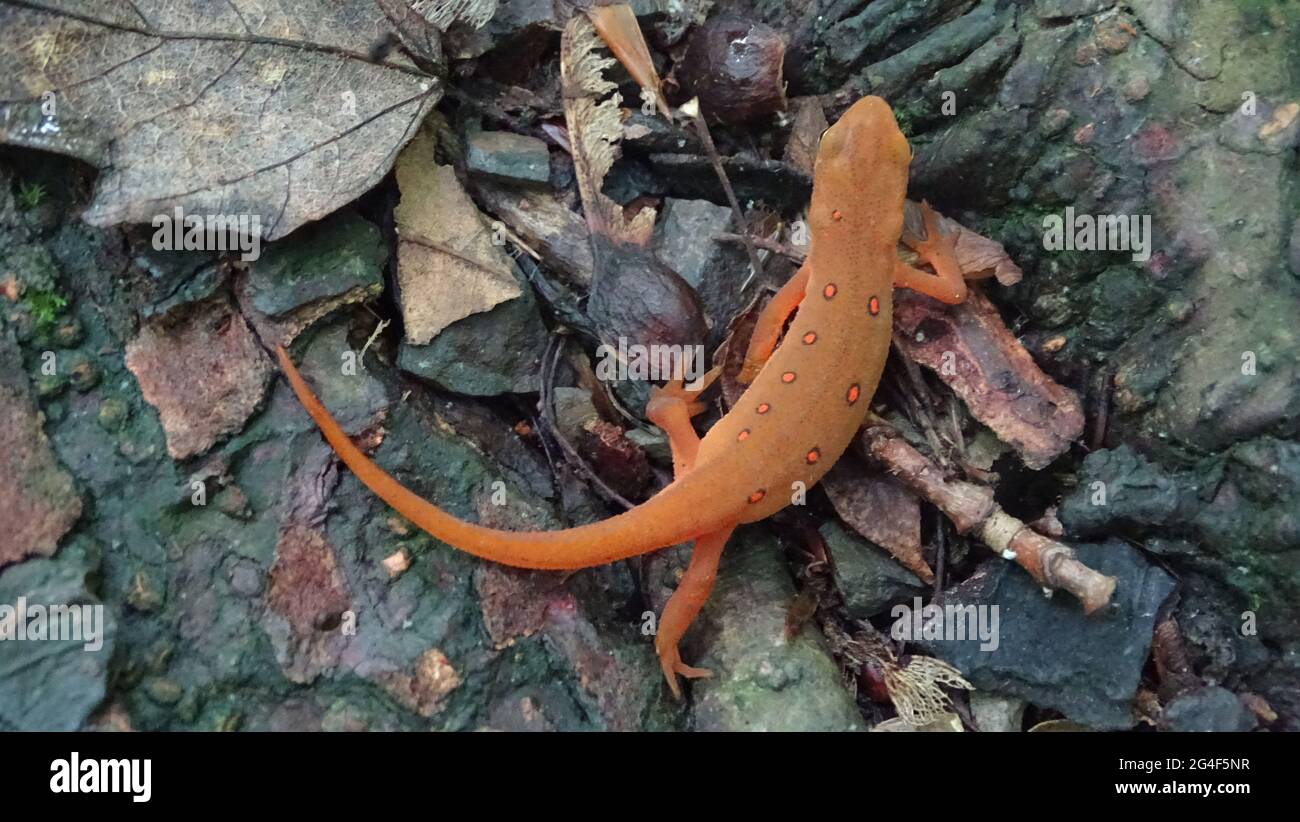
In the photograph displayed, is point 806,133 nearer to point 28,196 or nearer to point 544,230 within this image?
point 544,230

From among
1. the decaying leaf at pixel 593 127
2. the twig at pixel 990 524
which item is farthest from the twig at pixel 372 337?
the twig at pixel 990 524

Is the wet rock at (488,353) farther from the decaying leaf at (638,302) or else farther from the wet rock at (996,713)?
the wet rock at (996,713)

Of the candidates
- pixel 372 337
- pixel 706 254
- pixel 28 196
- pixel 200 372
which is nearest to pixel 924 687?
pixel 706 254

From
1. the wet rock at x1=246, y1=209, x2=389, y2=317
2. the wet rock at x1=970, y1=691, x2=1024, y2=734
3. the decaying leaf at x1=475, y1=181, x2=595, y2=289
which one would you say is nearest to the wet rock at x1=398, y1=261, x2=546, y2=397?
the decaying leaf at x1=475, y1=181, x2=595, y2=289

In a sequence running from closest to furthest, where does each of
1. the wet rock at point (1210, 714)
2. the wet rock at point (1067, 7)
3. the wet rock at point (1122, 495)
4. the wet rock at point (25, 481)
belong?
the wet rock at point (25, 481) → the wet rock at point (1210, 714) → the wet rock at point (1122, 495) → the wet rock at point (1067, 7)

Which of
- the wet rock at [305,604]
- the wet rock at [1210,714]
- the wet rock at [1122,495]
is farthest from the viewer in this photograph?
the wet rock at [1122,495]
